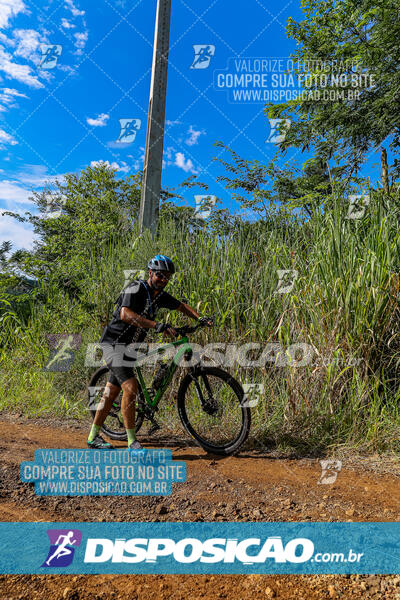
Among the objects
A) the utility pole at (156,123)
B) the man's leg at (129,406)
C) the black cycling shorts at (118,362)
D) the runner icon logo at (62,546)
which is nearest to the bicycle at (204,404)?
the black cycling shorts at (118,362)

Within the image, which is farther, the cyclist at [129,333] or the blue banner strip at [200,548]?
the cyclist at [129,333]

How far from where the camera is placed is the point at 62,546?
2578 mm

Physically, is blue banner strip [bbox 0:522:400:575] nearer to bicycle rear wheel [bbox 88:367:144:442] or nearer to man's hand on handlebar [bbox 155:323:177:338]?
man's hand on handlebar [bbox 155:323:177:338]

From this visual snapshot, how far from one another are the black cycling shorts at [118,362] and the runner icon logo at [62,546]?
156 centimetres

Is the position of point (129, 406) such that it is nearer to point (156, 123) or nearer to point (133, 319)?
point (133, 319)

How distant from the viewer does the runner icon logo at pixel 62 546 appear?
2.41 m

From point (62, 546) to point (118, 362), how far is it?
5.92 feet

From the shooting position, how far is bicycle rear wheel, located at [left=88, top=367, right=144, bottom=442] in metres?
4.66

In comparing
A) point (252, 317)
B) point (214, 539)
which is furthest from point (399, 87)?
point (214, 539)

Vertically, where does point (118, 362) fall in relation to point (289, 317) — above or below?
below

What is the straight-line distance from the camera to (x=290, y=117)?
556 inches

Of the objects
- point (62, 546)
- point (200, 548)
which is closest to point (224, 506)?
point (200, 548)

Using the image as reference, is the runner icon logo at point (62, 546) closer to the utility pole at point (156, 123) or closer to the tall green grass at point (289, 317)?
the tall green grass at point (289, 317)

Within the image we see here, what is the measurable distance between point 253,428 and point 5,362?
15.0 ft
